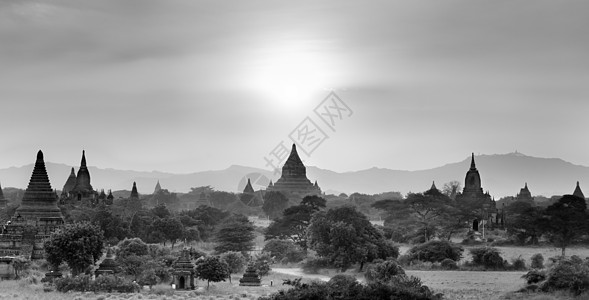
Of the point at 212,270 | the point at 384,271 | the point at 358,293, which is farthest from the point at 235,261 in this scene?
the point at 358,293

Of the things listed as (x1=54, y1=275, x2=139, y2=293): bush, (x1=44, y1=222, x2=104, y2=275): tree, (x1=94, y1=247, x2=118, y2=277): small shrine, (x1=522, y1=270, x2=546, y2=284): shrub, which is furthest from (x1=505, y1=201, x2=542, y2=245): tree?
(x1=54, y1=275, x2=139, y2=293): bush

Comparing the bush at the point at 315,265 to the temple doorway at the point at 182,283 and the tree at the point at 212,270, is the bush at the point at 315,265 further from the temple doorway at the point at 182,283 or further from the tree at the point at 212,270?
the temple doorway at the point at 182,283

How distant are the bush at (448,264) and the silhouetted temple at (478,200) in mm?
27749

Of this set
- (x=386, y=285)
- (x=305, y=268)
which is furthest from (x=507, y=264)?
(x=386, y=285)

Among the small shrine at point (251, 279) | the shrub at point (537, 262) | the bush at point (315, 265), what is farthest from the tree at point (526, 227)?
the small shrine at point (251, 279)

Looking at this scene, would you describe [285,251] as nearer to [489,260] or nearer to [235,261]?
[235,261]

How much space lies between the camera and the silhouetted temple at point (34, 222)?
2746 inches

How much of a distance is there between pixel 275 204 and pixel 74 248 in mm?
82506

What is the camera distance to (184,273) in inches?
2156

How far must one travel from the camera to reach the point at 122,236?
271 ft

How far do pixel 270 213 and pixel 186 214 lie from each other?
118 feet

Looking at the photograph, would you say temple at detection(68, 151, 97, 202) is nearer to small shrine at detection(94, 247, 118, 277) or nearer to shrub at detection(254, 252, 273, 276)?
shrub at detection(254, 252, 273, 276)

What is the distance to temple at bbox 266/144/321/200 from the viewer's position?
155m

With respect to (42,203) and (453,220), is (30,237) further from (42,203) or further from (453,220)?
(453,220)
